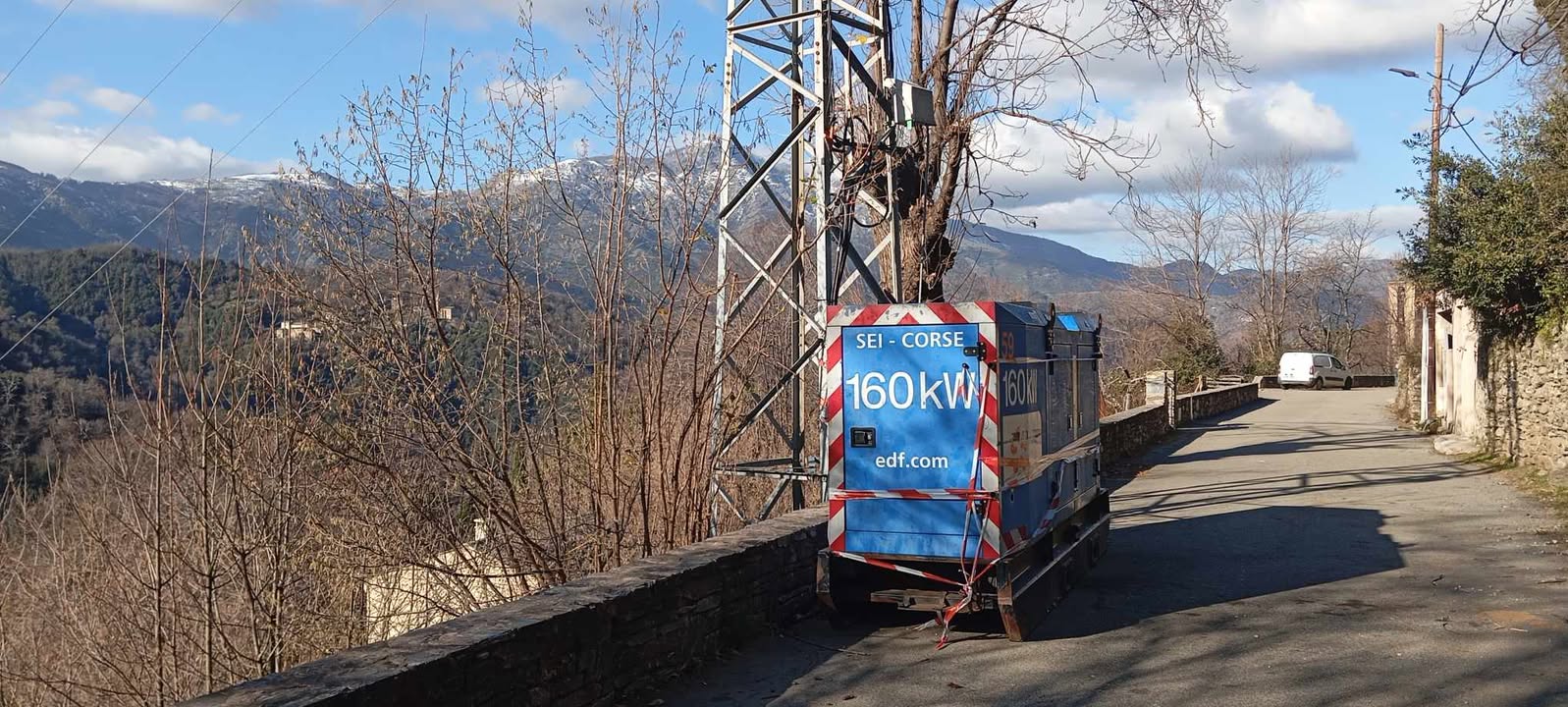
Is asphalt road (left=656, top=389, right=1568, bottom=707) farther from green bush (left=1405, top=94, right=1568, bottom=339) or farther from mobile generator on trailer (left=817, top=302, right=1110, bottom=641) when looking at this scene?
green bush (left=1405, top=94, right=1568, bottom=339)

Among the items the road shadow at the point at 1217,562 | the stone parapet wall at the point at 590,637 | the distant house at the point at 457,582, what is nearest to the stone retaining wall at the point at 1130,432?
the road shadow at the point at 1217,562

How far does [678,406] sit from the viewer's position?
28.9ft

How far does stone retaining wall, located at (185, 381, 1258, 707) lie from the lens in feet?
15.2

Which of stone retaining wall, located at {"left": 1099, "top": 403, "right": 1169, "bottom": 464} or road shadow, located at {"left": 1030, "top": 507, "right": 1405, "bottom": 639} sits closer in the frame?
road shadow, located at {"left": 1030, "top": 507, "right": 1405, "bottom": 639}

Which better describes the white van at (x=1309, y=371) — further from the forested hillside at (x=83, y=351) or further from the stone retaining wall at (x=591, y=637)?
the stone retaining wall at (x=591, y=637)

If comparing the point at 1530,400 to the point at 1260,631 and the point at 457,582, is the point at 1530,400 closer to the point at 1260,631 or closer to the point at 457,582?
the point at 1260,631

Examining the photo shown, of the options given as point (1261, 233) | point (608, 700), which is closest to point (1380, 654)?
point (608, 700)

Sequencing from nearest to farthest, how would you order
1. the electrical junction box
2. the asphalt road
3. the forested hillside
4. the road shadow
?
the asphalt road → the forested hillside → the road shadow → the electrical junction box

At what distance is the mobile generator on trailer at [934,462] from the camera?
25.6 feet

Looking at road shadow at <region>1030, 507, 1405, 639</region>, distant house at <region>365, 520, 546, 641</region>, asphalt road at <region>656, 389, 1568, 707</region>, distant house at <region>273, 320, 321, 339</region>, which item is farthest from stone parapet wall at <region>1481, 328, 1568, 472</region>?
distant house at <region>273, 320, 321, 339</region>

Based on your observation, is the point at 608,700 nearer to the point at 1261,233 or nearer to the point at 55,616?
the point at 55,616

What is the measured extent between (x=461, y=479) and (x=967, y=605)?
327cm

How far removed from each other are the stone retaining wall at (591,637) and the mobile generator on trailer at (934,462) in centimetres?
46

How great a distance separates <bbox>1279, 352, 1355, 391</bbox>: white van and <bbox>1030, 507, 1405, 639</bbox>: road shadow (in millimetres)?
44710
